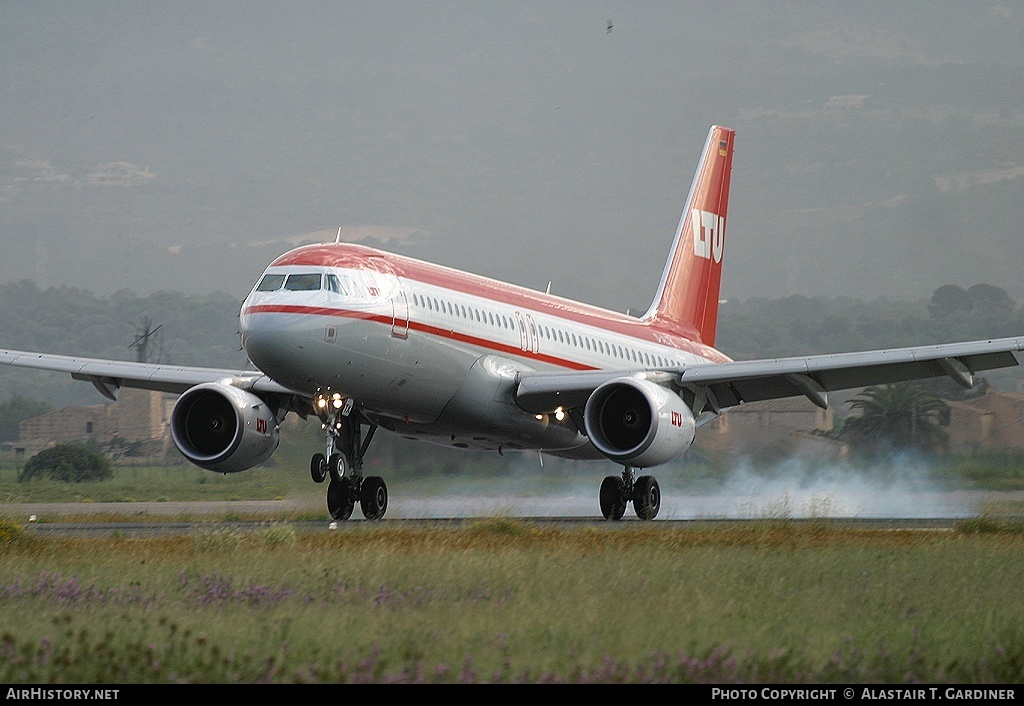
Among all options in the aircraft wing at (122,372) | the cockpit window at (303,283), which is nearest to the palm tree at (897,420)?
the aircraft wing at (122,372)

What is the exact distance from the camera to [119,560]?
16.5m

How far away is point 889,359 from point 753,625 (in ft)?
53.1

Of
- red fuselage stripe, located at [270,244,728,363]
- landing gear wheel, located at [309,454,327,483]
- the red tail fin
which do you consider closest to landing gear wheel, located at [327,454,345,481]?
landing gear wheel, located at [309,454,327,483]

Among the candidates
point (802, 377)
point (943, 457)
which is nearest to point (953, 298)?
point (943, 457)

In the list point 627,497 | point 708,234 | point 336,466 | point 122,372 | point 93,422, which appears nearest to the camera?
point 336,466

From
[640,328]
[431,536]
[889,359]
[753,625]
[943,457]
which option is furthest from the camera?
[943,457]

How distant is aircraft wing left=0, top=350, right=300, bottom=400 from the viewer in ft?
93.5

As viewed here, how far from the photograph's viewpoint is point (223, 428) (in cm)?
2720

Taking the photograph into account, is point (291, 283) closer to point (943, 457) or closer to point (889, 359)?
point (889, 359)

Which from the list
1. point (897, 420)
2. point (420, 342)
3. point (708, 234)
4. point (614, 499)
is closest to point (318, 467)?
point (420, 342)

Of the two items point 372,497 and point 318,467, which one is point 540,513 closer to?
point 372,497

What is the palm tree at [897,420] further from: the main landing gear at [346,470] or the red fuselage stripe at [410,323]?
the main landing gear at [346,470]

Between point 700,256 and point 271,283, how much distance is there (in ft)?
53.3

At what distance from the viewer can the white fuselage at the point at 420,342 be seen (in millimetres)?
23188
